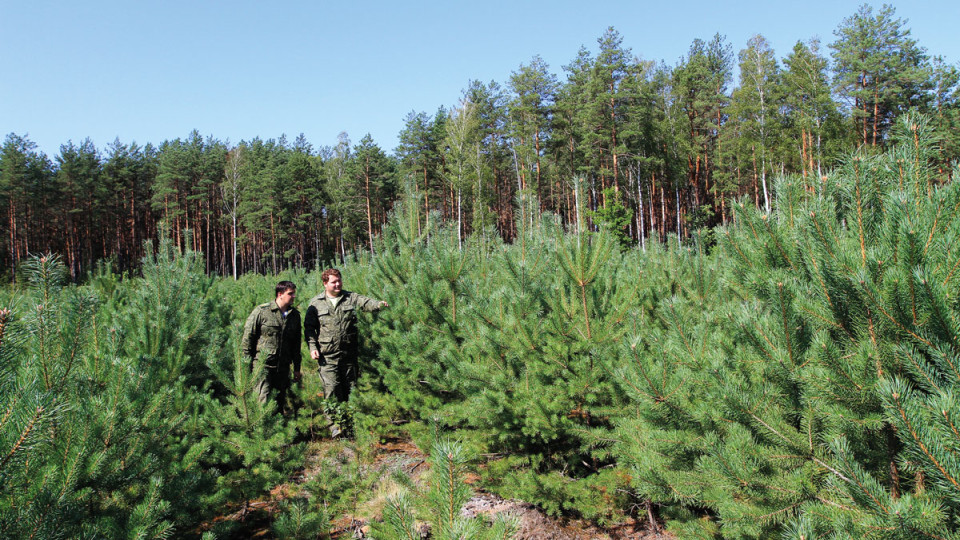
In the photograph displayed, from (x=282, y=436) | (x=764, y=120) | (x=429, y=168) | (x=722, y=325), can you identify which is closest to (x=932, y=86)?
(x=764, y=120)

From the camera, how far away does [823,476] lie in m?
2.15

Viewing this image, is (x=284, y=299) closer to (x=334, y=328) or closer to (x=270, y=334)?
(x=270, y=334)

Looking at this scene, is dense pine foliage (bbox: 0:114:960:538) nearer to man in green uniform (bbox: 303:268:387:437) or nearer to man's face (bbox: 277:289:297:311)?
man's face (bbox: 277:289:297:311)

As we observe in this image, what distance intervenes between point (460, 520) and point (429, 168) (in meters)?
36.6

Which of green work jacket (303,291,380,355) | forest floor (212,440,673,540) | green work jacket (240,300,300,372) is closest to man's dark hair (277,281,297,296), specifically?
green work jacket (240,300,300,372)

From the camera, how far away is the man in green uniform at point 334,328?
5.73 m

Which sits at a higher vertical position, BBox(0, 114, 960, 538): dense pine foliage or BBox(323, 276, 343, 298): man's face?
BBox(323, 276, 343, 298): man's face

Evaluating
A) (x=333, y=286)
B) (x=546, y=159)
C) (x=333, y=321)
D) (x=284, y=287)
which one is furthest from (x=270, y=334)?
(x=546, y=159)

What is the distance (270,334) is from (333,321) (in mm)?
693

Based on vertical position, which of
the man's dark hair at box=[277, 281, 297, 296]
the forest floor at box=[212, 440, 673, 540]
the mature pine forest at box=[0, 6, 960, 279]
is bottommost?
the forest floor at box=[212, 440, 673, 540]

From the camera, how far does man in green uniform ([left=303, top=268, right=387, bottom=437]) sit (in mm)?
5734

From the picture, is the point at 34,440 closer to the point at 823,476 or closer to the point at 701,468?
the point at 701,468

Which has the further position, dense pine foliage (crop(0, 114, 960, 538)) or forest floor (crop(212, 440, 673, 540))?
forest floor (crop(212, 440, 673, 540))

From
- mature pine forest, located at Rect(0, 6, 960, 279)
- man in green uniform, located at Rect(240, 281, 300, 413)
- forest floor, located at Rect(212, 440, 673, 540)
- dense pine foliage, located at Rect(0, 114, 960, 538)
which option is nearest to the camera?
dense pine foliage, located at Rect(0, 114, 960, 538)
